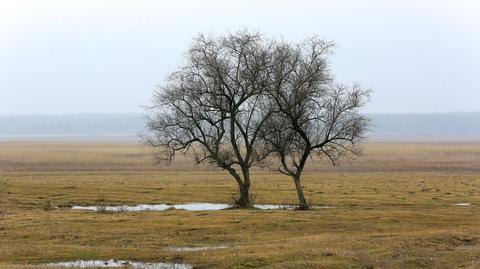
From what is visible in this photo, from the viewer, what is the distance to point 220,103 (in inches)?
1651

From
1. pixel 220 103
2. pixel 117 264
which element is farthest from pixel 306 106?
pixel 117 264

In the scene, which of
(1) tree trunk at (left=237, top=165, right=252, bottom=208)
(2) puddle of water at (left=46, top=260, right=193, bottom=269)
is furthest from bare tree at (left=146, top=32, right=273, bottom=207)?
(2) puddle of water at (left=46, top=260, right=193, bottom=269)

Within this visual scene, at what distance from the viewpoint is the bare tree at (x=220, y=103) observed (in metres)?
41.1

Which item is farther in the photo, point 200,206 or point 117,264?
point 200,206

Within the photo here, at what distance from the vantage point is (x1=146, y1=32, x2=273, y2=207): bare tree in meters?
41.1

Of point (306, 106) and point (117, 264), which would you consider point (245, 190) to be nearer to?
point (306, 106)

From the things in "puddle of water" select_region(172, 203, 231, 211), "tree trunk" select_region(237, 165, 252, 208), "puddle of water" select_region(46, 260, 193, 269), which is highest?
"tree trunk" select_region(237, 165, 252, 208)

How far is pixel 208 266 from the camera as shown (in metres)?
21.4

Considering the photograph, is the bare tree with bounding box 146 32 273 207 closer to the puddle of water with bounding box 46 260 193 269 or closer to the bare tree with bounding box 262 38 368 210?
the bare tree with bounding box 262 38 368 210

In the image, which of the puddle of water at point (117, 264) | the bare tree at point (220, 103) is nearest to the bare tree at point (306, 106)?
the bare tree at point (220, 103)

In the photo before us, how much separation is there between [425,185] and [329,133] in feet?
88.2

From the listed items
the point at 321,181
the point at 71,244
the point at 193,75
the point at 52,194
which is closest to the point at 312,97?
the point at 193,75

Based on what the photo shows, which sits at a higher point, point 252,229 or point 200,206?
point 252,229

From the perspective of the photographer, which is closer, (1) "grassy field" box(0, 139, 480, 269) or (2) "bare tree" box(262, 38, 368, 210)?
(1) "grassy field" box(0, 139, 480, 269)
